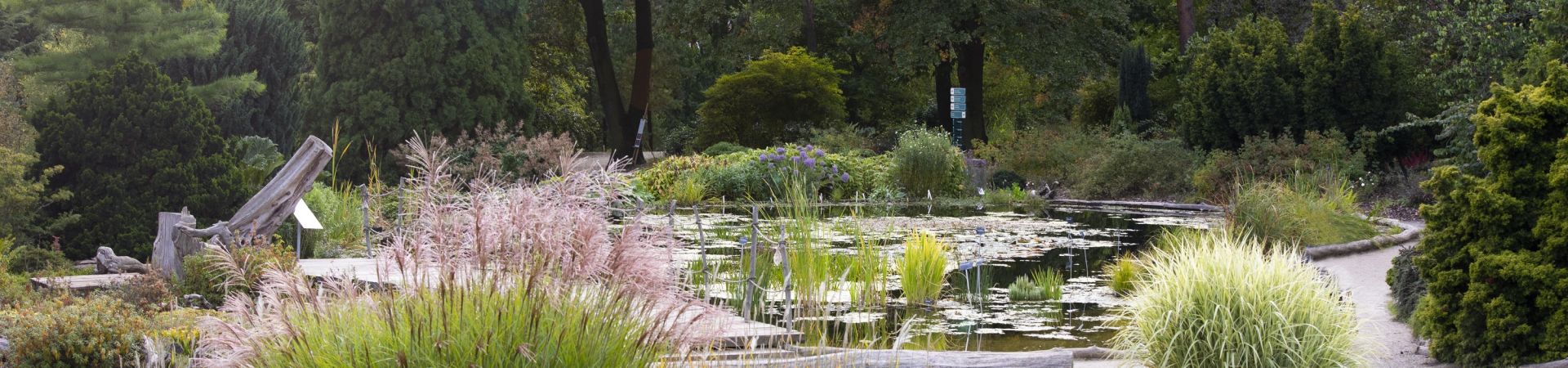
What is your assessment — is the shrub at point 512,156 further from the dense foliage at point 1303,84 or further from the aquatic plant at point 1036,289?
the dense foliage at point 1303,84

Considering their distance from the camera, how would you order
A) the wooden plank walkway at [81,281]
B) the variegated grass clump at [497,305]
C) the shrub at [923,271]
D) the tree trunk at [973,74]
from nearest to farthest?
1. the variegated grass clump at [497,305]
2. the wooden plank walkway at [81,281]
3. the shrub at [923,271]
4. the tree trunk at [973,74]

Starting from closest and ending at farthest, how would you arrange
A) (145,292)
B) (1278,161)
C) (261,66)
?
(145,292) → (1278,161) → (261,66)

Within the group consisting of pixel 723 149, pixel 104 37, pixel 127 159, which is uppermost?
pixel 104 37

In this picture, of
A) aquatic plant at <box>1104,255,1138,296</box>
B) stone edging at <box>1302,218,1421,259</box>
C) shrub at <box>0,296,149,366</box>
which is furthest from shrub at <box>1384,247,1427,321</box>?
shrub at <box>0,296,149,366</box>

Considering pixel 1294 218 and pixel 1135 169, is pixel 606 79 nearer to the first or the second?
pixel 1135 169

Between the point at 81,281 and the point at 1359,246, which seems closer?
the point at 81,281

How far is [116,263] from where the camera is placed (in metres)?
8.52

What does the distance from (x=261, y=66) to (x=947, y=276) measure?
478 inches

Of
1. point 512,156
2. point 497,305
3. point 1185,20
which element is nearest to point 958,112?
point 1185,20

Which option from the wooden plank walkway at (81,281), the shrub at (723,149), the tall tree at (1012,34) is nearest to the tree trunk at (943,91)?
the tall tree at (1012,34)

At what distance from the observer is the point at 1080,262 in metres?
9.88

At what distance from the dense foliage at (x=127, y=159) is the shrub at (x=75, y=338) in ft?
13.3

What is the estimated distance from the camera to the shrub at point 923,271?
7785mm

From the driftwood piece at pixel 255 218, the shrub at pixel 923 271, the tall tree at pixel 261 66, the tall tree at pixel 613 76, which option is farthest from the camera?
the tall tree at pixel 613 76
